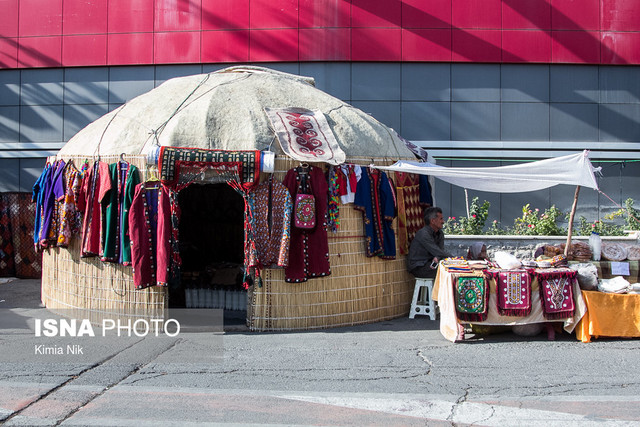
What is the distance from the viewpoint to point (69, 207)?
855 cm

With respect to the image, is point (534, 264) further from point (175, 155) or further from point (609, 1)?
point (609, 1)

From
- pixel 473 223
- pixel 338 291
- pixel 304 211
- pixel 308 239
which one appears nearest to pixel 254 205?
pixel 304 211

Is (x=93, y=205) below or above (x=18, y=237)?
above

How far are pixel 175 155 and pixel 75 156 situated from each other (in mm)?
1916

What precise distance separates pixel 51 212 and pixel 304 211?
3.57 meters

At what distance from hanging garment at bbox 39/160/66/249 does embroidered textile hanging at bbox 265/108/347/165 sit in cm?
296

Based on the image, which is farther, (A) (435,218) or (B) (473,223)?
(B) (473,223)

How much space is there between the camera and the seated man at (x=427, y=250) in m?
8.84

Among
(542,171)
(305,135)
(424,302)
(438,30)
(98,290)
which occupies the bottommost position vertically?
(424,302)

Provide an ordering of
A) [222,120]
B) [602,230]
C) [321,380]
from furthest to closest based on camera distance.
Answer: [602,230]
[222,120]
[321,380]

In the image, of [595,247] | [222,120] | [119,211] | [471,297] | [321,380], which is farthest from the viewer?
[595,247]

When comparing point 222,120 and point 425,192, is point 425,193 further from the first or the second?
point 222,120

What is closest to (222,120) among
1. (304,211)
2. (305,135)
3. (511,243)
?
(305,135)

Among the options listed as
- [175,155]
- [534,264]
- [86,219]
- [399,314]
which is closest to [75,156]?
[86,219]
